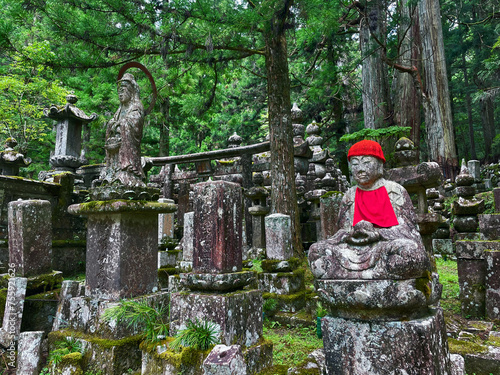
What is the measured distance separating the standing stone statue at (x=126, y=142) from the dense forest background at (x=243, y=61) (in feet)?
8.39

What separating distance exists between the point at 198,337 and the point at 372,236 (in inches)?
67.6

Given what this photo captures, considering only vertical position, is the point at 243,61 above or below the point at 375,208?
above

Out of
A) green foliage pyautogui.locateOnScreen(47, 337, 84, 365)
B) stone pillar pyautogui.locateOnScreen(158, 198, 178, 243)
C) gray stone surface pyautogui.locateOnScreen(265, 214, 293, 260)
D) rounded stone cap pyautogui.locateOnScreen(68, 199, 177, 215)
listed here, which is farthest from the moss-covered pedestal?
stone pillar pyautogui.locateOnScreen(158, 198, 178, 243)

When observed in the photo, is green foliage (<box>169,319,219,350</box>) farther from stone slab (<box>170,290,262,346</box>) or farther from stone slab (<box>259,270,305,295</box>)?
stone slab (<box>259,270,305,295</box>)

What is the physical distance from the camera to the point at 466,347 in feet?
11.3

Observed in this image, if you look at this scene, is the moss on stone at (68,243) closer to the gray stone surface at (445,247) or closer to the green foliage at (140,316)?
the green foliage at (140,316)

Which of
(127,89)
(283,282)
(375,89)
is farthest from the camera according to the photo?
(375,89)

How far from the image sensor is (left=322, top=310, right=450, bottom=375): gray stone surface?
2.31 meters

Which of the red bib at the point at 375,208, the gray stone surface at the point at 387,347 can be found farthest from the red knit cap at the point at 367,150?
the gray stone surface at the point at 387,347

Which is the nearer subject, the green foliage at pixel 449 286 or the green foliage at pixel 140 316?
the green foliage at pixel 140 316

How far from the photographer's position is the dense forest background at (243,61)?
6.61m

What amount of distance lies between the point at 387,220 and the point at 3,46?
7226 mm

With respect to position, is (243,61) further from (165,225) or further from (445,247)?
(445,247)

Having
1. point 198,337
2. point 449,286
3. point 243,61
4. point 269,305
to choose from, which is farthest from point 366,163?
point 243,61
